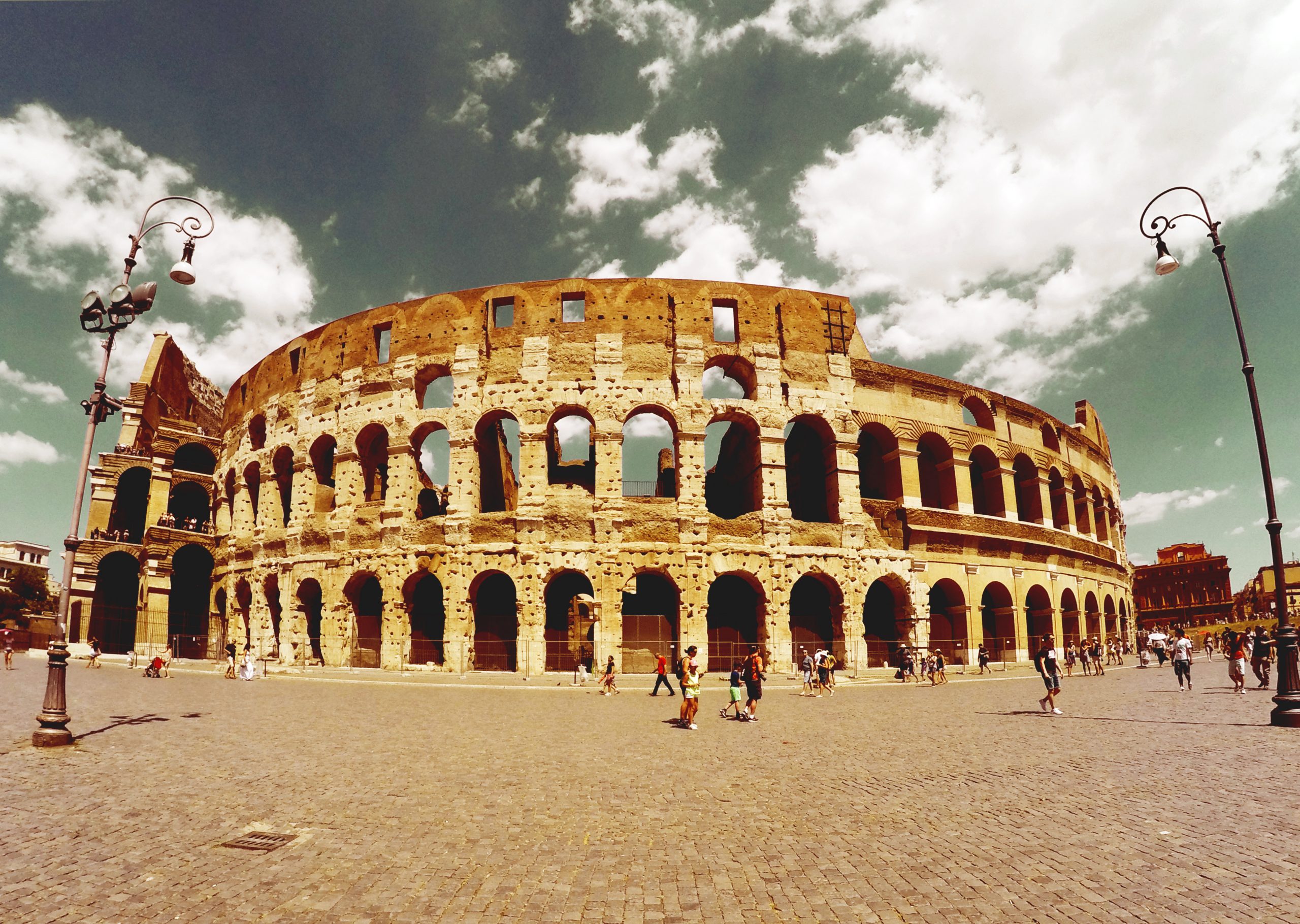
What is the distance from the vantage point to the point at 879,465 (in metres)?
28.8

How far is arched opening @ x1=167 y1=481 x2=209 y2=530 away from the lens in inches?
1486

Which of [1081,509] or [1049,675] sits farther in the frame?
[1081,509]

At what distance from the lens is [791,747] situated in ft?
32.3

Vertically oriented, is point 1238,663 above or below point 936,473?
below

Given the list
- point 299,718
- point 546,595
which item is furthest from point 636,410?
point 299,718

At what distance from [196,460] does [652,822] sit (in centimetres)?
4265

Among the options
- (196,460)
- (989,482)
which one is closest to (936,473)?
(989,482)

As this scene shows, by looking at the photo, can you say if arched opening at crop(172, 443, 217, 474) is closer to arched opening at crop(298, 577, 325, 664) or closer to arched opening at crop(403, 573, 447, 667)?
arched opening at crop(298, 577, 325, 664)

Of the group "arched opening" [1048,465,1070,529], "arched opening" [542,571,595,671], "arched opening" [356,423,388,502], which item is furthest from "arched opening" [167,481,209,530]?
"arched opening" [1048,465,1070,529]

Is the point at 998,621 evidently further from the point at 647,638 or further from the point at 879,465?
the point at 647,638

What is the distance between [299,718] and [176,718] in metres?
1.90

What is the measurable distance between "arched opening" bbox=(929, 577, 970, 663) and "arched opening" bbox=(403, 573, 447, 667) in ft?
61.9

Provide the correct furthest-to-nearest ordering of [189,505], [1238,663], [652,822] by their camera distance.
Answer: [189,505] < [1238,663] < [652,822]

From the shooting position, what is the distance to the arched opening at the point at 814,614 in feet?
82.4
